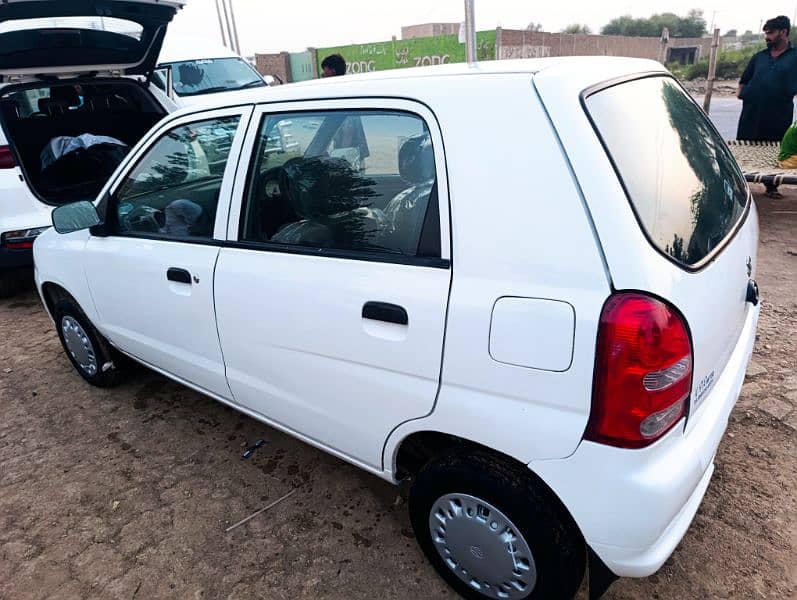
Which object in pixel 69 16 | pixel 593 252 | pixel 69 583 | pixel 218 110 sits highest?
pixel 69 16

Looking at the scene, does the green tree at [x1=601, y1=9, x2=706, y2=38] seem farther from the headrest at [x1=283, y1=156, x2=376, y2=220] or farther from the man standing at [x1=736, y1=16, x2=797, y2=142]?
the headrest at [x1=283, y1=156, x2=376, y2=220]

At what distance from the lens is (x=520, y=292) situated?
1492 millimetres

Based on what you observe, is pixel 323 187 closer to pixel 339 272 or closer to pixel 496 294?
pixel 339 272

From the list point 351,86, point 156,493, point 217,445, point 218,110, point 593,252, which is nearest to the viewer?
point 593,252

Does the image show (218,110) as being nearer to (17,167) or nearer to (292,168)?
(292,168)

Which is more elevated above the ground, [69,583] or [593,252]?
[593,252]

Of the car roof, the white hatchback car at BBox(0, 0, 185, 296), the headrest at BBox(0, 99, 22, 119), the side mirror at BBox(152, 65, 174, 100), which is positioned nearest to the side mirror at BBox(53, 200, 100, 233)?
the car roof

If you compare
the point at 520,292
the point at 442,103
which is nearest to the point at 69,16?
the point at 442,103

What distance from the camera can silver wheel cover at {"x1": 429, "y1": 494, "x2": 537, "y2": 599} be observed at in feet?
5.74

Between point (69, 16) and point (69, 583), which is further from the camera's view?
point (69, 16)

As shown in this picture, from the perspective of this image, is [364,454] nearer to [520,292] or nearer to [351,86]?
[520,292]

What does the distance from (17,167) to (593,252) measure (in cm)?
500

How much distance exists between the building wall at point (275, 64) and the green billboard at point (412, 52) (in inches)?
140

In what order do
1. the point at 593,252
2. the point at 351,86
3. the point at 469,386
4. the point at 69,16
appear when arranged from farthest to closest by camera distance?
the point at 69,16, the point at 351,86, the point at 469,386, the point at 593,252
